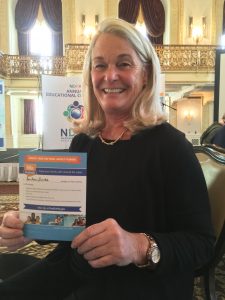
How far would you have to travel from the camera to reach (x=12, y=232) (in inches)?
41.4

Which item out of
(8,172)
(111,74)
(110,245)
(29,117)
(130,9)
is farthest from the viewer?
(29,117)

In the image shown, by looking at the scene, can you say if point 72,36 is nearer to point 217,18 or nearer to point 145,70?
point 217,18

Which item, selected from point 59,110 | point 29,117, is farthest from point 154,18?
point 59,110

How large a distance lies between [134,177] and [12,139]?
553 inches

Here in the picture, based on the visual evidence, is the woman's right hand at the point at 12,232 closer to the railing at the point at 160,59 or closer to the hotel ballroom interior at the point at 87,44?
the hotel ballroom interior at the point at 87,44

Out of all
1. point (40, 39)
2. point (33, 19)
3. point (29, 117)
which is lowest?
point (29, 117)

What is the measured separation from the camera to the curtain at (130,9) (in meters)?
13.9

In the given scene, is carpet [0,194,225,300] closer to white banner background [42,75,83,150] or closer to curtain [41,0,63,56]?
white banner background [42,75,83,150]

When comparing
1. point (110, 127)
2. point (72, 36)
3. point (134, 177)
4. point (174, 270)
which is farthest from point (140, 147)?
point (72, 36)

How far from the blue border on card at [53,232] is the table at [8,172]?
689cm

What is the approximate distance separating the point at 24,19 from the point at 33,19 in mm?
383

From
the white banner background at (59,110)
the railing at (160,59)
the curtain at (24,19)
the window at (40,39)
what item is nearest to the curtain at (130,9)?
the railing at (160,59)

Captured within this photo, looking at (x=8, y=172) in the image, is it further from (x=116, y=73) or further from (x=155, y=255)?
(x=155, y=255)

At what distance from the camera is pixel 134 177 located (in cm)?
110
